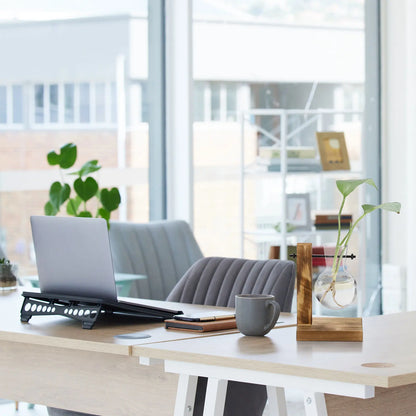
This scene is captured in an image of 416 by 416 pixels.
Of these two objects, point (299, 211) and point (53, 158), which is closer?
point (53, 158)

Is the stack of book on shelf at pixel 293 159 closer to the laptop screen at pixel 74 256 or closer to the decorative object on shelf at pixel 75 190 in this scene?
the decorative object on shelf at pixel 75 190

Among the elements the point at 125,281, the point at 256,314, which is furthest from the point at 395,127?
the point at 256,314

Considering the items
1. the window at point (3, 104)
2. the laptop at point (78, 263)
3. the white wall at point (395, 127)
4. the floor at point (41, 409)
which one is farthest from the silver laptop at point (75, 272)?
the white wall at point (395, 127)

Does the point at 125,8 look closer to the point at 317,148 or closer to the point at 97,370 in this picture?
the point at 317,148

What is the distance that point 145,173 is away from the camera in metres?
5.21

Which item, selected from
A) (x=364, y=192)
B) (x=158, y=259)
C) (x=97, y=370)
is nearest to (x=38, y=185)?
(x=158, y=259)

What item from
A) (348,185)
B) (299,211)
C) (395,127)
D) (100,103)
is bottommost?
(299,211)

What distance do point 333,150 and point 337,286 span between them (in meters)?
3.52

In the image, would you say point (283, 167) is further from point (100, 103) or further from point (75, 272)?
point (75, 272)

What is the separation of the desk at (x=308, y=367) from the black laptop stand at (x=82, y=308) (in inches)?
10.5

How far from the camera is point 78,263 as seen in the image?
234 centimetres

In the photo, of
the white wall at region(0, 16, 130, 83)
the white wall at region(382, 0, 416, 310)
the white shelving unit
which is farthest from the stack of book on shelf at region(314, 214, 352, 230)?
the white wall at region(0, 16, 130, 83)

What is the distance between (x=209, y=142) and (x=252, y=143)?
0.30m

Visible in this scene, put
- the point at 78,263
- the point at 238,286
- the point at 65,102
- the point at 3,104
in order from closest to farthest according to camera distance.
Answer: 1. the point at 78,263
2. the point at 238,286
3. the point at 3,104
4. the point at 65,102
